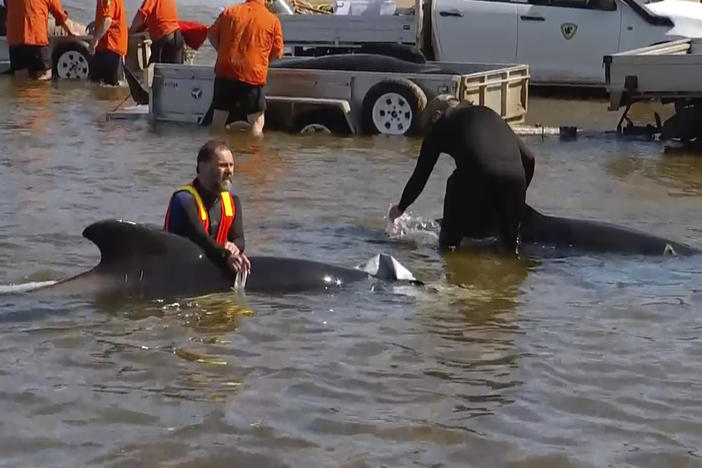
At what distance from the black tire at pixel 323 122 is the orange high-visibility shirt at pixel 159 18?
13.6ft

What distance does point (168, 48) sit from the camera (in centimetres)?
1936

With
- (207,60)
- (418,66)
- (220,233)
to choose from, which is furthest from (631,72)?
(207,60)

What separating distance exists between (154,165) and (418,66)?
4.05m

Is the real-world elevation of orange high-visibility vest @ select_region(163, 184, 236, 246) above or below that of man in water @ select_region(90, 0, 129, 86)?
below

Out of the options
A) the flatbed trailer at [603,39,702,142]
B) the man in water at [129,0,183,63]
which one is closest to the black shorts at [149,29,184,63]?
the man in water at [129,0,183,63]

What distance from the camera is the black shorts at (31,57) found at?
68.8 feet

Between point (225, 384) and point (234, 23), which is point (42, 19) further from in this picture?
point (225, 384)

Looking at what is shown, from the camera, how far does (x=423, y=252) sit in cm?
991

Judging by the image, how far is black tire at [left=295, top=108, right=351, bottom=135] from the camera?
15.8m

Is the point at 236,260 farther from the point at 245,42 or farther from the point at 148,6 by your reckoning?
the point at 148,6

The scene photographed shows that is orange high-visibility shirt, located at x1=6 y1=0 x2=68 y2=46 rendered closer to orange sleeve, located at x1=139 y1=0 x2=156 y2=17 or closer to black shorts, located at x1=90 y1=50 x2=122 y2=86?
black shorts, located at x1=90 y1=50 x2=122 y2=86

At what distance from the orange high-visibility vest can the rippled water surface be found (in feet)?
1.32

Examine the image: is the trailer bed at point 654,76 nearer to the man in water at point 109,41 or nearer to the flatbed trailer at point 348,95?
the flatbed trailer at point 348,95

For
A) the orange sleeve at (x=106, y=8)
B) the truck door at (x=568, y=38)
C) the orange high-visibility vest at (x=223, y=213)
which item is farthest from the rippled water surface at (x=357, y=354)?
the orange sleeve at (x=106, y=8)
